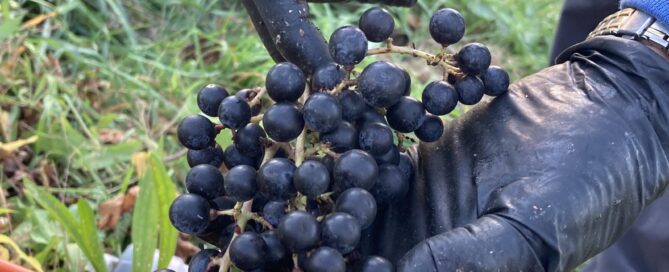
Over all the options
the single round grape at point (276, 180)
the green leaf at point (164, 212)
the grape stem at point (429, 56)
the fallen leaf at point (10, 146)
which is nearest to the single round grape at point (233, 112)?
the single round grape at point (276, 180)

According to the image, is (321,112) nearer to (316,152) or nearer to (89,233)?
(316,152)

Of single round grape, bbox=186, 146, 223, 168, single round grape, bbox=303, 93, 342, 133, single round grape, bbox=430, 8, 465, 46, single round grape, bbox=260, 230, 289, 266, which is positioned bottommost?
single round grape, bbox=260, 230, 289, 266

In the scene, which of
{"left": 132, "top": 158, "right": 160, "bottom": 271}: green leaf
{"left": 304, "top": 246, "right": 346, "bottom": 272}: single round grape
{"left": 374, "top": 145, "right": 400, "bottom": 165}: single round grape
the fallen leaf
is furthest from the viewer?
the fallen leaf

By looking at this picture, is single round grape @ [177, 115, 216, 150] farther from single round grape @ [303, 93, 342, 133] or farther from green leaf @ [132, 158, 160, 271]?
green leaf @ [132, 158, 160, 271]

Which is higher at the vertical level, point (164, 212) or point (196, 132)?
point (196, 132)

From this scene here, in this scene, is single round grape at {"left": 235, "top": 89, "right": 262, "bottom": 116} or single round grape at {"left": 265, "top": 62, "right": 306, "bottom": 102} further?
single round grape at {"left": 235, "top": 89, "right": 262, "bottom": 116}

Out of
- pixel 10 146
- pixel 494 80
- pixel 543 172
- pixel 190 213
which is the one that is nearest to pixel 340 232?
pixel 190 213

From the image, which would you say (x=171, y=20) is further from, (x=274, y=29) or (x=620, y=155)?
(x=620, y=155)

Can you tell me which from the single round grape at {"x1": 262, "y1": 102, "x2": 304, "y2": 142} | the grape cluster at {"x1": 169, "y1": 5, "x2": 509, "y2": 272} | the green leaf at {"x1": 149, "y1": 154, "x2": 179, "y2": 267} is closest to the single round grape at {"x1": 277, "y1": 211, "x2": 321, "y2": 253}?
the grape cluster at {"x1": 169, "y1": 5, "x2": 509, "y2": 272}
